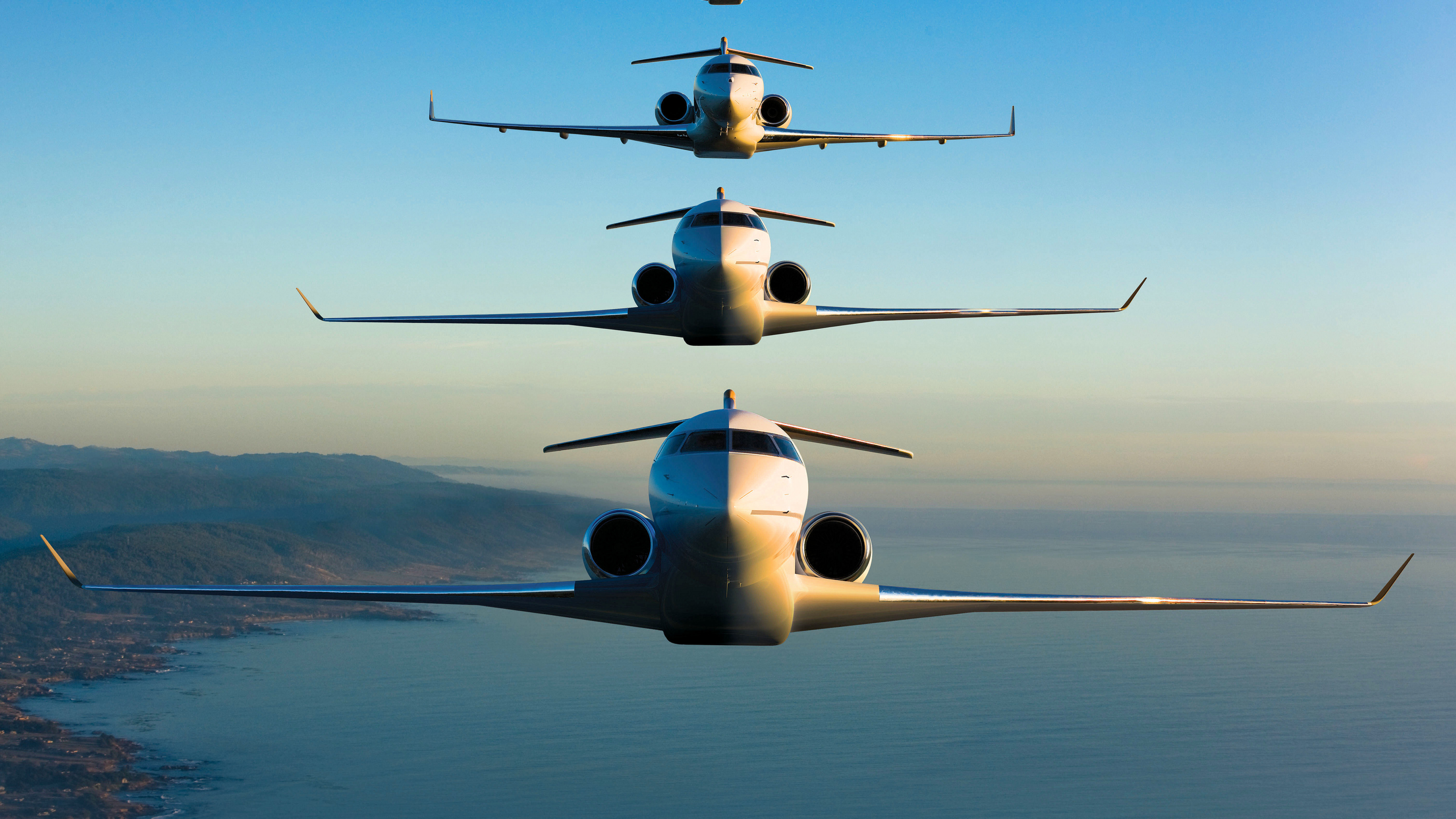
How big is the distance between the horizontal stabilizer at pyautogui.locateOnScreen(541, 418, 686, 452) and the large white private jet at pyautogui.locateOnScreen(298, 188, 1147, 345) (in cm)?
798

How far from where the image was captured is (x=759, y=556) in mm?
12773

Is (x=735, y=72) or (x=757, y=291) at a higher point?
(x=735, y=72)

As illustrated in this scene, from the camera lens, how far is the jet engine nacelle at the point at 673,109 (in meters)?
40.5

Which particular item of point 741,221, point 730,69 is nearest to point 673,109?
point 730,69

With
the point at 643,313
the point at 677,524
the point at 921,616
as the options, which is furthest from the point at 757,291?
the point at 677,524

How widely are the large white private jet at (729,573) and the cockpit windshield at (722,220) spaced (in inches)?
563

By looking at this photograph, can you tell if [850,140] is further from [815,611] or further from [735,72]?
[815,611]

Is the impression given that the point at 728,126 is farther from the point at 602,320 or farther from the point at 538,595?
the point at 538,595

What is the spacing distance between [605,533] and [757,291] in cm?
1352

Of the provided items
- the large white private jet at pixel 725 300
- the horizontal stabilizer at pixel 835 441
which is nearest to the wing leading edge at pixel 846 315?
the large white private jet at pixel 725 300

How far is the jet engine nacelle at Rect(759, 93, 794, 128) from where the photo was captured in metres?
39.7

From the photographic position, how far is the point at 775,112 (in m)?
39.8

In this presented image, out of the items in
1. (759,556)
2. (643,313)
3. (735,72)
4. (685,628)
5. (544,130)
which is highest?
(735,72)

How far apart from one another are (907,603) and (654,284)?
1518 centimetres
